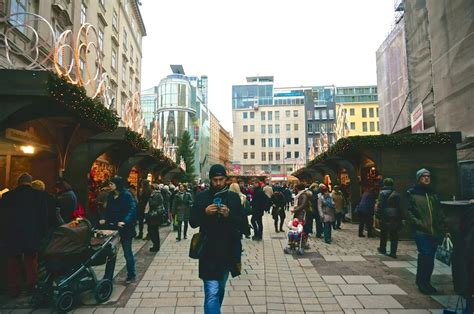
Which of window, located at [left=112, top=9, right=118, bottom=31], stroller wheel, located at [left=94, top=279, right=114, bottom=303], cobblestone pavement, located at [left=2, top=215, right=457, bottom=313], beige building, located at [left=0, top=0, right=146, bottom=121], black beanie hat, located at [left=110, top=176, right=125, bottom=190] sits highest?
window, located at [left=112, top=9, right=118, bottom=31]

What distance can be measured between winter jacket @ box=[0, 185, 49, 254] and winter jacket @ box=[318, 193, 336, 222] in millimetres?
7406

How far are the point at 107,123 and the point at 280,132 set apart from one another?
71803 millimetres

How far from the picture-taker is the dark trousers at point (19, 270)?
18.0 ft

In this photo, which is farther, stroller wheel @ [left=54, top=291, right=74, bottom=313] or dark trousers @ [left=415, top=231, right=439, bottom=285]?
dark trousers @ [left=415, top=231, right=439, bottom=285]

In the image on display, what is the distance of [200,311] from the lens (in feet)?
15.4

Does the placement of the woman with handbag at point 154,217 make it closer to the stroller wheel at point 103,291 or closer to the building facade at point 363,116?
the stroller wheel at point 103,291

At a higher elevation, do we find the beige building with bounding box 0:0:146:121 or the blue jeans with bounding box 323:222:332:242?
the beige building with bounding box 0:0:146:121

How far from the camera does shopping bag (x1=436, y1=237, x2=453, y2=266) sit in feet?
15.5

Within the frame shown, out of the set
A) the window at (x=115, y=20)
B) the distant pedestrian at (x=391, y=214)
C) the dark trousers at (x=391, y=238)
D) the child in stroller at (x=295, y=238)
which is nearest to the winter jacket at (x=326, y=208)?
the child in stroller at (x=295, y=238)

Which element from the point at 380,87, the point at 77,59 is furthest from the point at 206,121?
the point at 77,59

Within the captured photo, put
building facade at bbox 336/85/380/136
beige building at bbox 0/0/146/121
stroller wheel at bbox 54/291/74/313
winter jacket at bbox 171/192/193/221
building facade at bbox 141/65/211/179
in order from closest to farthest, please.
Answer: stroller wheel at bbox 54/291/74/313
winter jacket at bbox 171/192/193/221
beige building at bbox 0/0/146/121
building facade at bbox 141/65/211/179
building facade at bbox 336/85/380/136

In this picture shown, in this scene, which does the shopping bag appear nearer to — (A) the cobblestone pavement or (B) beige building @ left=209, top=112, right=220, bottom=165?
(A) the cobblestone pavement

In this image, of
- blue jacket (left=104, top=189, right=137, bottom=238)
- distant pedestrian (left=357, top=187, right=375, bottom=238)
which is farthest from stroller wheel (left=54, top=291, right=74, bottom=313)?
distant pedestrian (left=357, top=187, right=375, bottom=238)

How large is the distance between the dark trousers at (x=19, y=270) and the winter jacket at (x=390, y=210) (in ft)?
23.8
